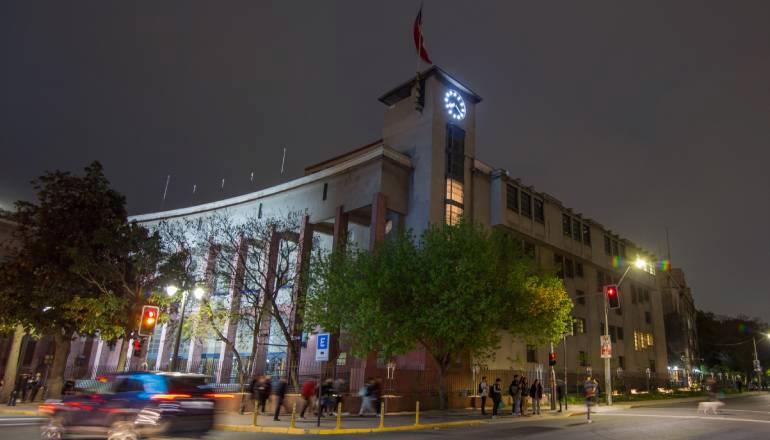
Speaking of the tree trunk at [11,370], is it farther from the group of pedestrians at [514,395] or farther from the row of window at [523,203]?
the row of window at [523,203]

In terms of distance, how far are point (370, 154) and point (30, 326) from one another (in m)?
24.7

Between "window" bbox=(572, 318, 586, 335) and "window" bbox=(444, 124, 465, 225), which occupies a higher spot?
"window" bbox=(444, 124, 465, 225)

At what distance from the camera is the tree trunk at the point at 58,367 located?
94.7ft

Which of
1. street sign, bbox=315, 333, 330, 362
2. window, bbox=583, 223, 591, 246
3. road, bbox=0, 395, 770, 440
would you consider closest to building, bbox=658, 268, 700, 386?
window, bbox=583, 223, 591, 246

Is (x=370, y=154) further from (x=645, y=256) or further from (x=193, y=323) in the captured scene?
(x=645, y=256)

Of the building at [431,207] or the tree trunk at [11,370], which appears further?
the building at [431,207]

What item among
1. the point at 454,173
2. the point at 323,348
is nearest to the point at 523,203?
the point at 454,173

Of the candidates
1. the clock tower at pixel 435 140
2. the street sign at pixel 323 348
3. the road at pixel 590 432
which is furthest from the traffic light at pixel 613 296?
the clock tower at pixel 435 140

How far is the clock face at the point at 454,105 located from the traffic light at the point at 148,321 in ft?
98.7

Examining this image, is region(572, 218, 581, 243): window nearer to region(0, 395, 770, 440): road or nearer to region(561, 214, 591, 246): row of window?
region(561, 214, 591, 246): row of window

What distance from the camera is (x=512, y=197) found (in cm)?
4638

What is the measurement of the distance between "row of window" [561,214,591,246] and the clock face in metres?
16.9

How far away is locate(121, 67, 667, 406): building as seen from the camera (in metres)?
39.4

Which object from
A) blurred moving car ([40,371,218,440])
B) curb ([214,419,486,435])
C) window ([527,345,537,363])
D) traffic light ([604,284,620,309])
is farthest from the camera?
window ([527,345,537,363])
